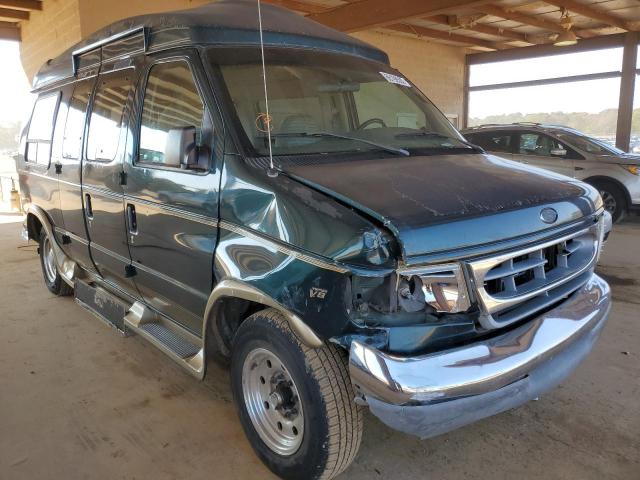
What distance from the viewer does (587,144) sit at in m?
9.50

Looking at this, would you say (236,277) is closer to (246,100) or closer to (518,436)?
(246,100)

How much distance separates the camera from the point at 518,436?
2928 millimetres

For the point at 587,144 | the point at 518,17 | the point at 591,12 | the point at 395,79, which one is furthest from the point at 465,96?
the point at 395,79

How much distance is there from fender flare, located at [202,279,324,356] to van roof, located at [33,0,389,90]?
54.4 inches

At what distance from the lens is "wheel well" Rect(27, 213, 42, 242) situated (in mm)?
5564

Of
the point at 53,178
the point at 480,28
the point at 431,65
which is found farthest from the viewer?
the point at 431,65

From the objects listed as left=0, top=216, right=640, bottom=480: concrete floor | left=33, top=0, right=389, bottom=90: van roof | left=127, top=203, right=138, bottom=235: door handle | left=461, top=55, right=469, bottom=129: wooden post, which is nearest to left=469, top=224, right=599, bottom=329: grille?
left=0, top=216, right=640, bottom=480: concrete floor

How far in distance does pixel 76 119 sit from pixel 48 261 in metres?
2.11

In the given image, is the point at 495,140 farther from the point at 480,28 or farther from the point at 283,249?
the point at 283,249

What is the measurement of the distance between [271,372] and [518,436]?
1.49 meters

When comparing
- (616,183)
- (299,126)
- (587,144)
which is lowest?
(616,183)

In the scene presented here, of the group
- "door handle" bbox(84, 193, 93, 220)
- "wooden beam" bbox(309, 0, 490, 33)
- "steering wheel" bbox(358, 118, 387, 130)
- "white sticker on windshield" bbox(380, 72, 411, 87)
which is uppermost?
"wooden beam" bbox(309, 0, 490, 33)

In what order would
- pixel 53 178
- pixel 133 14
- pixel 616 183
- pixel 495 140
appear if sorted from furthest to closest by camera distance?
pixel 495 140 < pixel 616 183 < pixel 133 14 < pixel 53 178

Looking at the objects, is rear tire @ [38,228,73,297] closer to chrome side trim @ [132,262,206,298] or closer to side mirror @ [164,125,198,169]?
chrome side trim @ [132,262,206,298]
